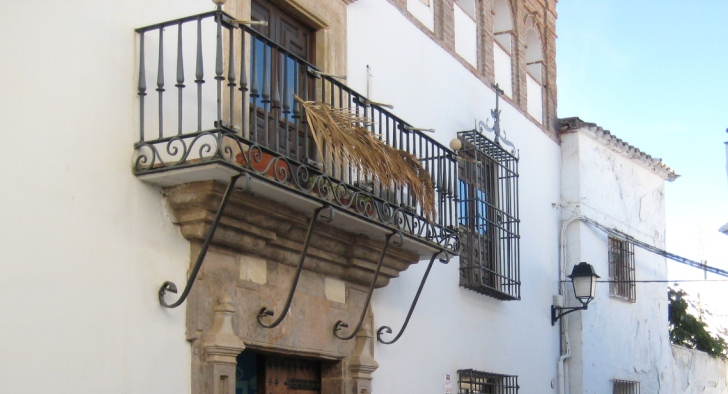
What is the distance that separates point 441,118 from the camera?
9641 millimetres

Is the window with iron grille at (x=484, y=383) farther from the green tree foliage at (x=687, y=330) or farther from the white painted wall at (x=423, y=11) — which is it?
the green tree foliage at (x=687, y=330)

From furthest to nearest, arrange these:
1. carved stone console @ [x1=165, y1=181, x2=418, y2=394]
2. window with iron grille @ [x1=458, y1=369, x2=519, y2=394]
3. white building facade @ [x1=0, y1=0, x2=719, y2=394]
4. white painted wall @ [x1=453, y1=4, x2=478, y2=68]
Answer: white painted wall @ [x1=453, y1=4, x2=478, y2=68] → window with iron grille @ [x1=458, y1=369, x2=519, y2=394] → carved stone console @ [x1=165, y1=181, x2=418, y2=394] → white building facade @ [x1=0, y1=0, x2=719, y2=394]

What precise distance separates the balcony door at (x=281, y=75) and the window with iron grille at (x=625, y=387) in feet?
22.5

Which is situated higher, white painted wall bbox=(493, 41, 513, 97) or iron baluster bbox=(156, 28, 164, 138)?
white painted wall bbox=(493, 41, 513, 97)

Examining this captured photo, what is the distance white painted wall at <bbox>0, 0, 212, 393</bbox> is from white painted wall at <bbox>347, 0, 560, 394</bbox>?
2.61m

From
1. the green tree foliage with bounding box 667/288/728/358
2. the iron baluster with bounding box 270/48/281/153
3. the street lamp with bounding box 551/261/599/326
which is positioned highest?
the iron baluster with bounding box 270/48/281/153

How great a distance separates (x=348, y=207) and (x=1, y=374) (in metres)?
2.54

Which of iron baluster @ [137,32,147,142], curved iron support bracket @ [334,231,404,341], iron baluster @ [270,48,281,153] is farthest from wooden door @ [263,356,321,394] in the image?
iron baluster @ [137,32,147,142]

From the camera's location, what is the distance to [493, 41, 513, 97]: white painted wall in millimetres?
11227

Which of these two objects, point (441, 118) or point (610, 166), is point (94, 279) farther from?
point (610, 166)

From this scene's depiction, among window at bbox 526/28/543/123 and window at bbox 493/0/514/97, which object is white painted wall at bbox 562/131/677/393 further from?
window at bbox 493/0/514/97

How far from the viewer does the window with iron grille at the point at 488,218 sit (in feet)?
32.2

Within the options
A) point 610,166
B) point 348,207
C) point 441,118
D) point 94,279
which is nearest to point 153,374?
point 94,279

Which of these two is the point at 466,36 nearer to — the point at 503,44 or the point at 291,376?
the point at 503,44
